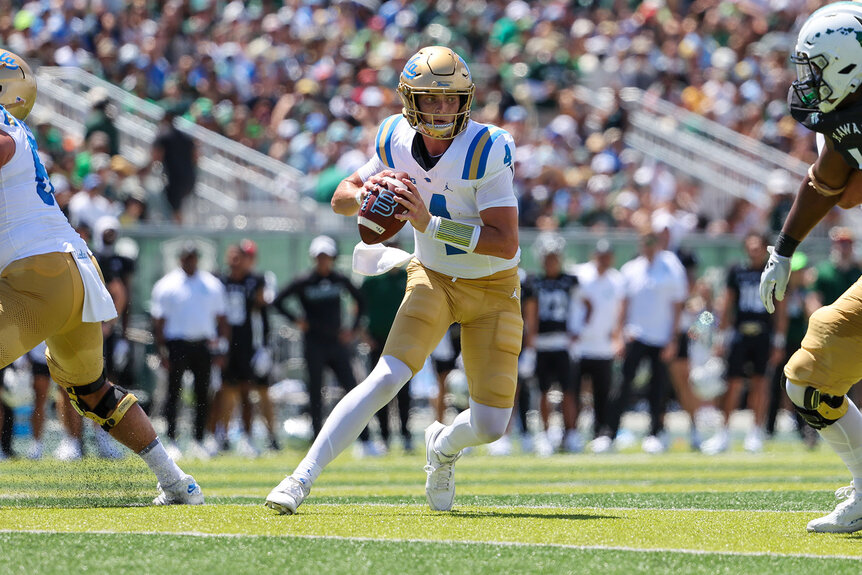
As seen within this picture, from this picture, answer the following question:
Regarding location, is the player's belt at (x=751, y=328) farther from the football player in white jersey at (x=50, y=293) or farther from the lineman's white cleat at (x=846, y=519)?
the football player in white jersey at (x=50, y=293)

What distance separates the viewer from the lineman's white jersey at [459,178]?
19.2 ft

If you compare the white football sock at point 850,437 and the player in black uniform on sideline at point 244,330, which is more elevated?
the white football sock at point 850,437

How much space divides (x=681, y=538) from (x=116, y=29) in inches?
550

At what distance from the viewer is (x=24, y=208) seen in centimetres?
571

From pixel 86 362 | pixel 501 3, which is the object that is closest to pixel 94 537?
pixel 86 362

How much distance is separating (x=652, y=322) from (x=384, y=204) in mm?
7299

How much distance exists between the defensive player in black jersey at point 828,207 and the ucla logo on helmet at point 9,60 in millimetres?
3332

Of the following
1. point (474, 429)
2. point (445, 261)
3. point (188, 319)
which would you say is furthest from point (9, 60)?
point (188, 319)

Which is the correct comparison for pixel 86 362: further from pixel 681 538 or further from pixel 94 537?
pixel 681 538

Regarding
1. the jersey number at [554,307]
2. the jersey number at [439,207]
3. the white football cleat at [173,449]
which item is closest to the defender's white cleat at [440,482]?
the jersey number at [439,207]

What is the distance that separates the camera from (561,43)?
19484 mm

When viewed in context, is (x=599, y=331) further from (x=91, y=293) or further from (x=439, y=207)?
(x=91, y=293)

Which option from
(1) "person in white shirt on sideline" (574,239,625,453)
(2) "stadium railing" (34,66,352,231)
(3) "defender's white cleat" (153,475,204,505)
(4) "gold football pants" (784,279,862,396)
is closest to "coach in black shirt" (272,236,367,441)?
(1) "person in white shirt on sideline" (574,239,625,453)

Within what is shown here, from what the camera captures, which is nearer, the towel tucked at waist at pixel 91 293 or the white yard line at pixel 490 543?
the white yard line at pixel 490 543
